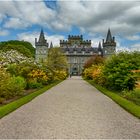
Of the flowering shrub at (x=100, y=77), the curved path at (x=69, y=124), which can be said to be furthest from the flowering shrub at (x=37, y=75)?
the curved path at (x=69, y=124)

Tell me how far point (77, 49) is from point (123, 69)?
4136 inches

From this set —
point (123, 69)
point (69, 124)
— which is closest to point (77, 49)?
point (123, 69)

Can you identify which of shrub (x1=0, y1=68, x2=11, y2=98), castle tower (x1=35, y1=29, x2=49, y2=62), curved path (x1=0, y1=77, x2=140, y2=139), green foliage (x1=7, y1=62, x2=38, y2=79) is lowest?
curved path (x1=0, y1=77, x2=140, y2=139)

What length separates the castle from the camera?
117875 mm

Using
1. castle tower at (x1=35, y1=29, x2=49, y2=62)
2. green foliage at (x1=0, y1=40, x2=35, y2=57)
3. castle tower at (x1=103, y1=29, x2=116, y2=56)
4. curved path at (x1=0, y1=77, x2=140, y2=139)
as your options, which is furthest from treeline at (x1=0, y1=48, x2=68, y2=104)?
castle tower at (x1=103, y1=29, x2=116, y2=56)

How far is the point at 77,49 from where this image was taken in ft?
416

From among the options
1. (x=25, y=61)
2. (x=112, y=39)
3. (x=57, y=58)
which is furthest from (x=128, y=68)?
(x=112, y=39)

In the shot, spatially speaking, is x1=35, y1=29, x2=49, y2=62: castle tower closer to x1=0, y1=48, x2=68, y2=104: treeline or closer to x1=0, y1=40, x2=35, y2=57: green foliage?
x1=0, y1=40, x2=35, y2=57: green foliage

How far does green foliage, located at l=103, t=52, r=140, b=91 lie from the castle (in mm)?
93079

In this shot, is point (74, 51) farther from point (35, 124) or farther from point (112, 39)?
point (35, 124)

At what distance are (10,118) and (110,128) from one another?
3.40 m

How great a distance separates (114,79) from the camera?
22.4m

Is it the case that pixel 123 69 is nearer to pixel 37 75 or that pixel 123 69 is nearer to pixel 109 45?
pixel 37 75

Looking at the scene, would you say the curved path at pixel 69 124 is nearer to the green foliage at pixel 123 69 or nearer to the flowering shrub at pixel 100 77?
the green foliage at pixel 123 69
